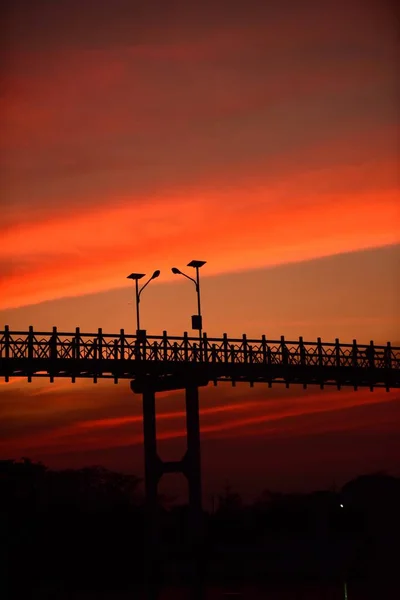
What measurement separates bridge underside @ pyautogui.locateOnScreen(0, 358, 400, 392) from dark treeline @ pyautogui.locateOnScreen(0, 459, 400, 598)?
36.8ft

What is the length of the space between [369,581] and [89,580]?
26407 millimetres

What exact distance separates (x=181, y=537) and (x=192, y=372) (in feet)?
199

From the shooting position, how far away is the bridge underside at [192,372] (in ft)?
172

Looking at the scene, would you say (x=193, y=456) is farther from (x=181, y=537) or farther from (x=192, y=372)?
(x=181, y=537)

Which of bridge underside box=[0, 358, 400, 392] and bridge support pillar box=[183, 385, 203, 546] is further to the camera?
bridge support pillar box=[183, 385, 203, 546]

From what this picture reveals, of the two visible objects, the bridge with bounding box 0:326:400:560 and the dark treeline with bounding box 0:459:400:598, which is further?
the dark treeline with bounding box 0:459:400:598

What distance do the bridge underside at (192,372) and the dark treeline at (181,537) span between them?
1122 centimetres

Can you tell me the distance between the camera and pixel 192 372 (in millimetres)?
57156

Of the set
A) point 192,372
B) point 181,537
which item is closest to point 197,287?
point 192,372

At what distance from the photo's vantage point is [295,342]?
61.6 metres

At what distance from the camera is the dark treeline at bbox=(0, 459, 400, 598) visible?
293 ft

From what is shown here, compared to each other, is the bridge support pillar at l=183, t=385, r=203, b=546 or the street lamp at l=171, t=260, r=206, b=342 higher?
the street lamp at l=171, t=260, r=206, b=342

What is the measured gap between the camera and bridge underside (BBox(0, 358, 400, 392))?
52.4m

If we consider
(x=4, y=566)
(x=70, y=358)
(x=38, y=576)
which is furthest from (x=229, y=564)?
(x=70, y=358)
